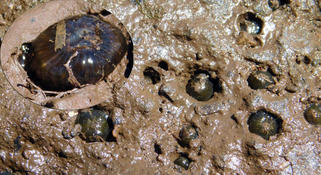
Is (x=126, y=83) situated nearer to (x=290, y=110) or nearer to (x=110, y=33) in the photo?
(x=110, y=33)

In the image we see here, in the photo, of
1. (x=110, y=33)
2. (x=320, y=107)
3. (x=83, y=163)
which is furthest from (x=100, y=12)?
(x=320, y=107)

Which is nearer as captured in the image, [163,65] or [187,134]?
[187,134]

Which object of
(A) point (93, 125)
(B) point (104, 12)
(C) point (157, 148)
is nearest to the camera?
(A) point (93, 125)

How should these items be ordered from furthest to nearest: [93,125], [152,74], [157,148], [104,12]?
[104,12] < [152,74] < [157,148] < [93,125]

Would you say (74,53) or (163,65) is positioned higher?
(74,53)

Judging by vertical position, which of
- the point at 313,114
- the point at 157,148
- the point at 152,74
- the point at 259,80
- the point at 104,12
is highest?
the point at 104,12

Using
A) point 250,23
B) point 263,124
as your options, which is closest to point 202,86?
point 263,124

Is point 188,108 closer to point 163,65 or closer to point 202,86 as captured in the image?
point 202,86

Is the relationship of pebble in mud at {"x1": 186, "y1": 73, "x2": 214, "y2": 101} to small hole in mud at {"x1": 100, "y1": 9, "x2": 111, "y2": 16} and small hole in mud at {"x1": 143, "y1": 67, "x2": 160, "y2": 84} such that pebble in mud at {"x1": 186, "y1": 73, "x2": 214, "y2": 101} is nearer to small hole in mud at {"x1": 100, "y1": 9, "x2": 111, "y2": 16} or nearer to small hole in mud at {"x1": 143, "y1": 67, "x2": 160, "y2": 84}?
small hole in mud at {"x1": 143, "y1": 67, "x2": 160, "y2": 84}
